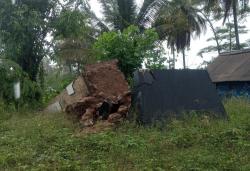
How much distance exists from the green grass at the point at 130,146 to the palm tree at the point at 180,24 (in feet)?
33.3

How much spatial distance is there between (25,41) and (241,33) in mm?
25501

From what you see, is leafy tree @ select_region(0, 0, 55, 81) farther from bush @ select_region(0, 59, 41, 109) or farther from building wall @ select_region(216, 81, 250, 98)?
building wall @ select_region(216, 81, 250, 98)

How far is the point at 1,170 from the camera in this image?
630cm

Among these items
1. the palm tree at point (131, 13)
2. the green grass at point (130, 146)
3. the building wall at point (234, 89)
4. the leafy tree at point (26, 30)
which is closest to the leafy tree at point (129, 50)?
the leafy tree at point (26, 30)

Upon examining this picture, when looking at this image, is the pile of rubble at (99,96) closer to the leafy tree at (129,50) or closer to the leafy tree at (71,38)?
the leafy tree at (129,50)

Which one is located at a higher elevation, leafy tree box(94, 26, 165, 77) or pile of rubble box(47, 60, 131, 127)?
leafy tree box(94, 26, 165, 77)

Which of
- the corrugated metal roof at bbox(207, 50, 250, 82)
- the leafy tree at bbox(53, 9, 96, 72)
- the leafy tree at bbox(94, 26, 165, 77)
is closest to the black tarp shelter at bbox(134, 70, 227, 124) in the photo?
the leafy tree at bbox(94, 26, 165, 77)

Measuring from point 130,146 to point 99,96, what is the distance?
3004 millimetres

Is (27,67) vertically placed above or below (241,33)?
below

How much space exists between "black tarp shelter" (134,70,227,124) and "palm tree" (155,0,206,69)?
896 cm

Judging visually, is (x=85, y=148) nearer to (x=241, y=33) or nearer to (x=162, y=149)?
(x=162, y=149)

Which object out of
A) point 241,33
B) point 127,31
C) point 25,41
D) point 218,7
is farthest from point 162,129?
point 241,33

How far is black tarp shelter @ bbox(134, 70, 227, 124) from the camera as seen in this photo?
32.1 feet

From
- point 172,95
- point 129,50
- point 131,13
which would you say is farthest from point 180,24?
point 172,95
